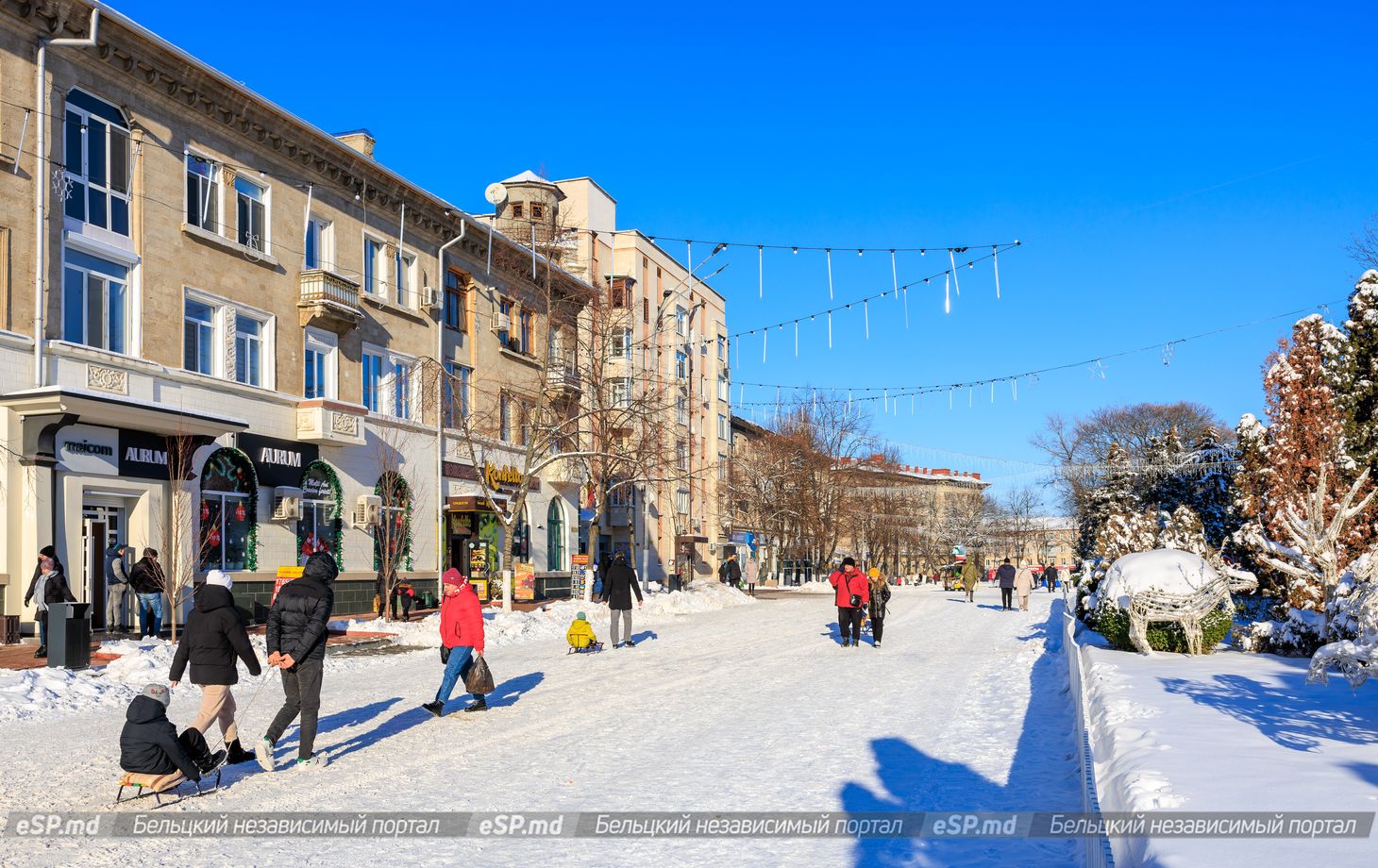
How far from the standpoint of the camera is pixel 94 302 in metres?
21.9

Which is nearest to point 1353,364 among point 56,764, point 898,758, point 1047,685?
point 1047,685

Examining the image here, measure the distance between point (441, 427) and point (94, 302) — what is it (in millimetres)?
12196

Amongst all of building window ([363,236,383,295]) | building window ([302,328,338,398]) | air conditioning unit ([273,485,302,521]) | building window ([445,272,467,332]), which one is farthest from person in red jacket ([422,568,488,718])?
building window ([445,272,467,332])

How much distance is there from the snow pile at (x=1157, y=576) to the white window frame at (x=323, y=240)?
68.0 feet

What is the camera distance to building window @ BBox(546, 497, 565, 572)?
41469 mm

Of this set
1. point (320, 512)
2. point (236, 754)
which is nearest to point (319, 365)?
point (320, 512)

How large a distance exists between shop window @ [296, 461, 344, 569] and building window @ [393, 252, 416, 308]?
6.35 meters

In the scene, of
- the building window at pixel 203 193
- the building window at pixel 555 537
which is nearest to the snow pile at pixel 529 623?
the building window at pixel 555 537

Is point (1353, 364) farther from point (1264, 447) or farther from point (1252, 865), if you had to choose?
point (1252, 865)

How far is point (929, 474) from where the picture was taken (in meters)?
112

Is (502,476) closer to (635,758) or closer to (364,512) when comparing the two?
(364,512)

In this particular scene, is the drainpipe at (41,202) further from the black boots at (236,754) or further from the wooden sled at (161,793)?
the wooden sled at (161,793)

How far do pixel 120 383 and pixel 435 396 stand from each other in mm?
11790

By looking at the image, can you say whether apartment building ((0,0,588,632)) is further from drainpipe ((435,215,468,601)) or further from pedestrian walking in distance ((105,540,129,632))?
pedestrian walking in distance ((105,540,129,632))
